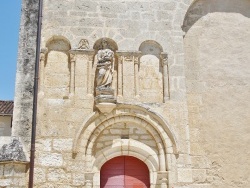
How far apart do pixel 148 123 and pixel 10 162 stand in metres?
2.66

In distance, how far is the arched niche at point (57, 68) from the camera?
7.60 m

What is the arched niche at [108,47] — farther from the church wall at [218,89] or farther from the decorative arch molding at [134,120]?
the church wall at [218,89]

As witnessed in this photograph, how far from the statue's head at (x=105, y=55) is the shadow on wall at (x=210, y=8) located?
182 cm

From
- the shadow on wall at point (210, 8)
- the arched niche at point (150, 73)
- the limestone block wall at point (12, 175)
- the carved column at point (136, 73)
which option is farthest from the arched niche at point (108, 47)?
the limestone block wall at point (12, 175)

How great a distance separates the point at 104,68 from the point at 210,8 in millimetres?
2989

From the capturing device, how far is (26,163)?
695 cm

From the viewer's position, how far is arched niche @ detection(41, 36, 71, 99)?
24.9 ft

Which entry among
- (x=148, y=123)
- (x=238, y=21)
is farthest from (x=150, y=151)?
(x=238, y=21)

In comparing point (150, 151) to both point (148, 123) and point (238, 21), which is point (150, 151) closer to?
point (148, 123)

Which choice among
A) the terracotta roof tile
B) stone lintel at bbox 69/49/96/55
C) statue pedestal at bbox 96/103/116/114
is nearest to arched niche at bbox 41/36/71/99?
stone lintel at bbox 69/49/96/55

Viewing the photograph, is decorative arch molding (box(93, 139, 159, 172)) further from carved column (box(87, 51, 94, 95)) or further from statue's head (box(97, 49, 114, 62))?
statue's head (box(97, 49, 114, 62))

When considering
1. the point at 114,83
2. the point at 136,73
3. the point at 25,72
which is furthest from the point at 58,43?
the point at 136,73

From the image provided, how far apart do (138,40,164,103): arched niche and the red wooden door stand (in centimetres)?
126

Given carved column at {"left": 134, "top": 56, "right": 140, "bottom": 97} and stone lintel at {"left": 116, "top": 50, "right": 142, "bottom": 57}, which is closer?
carved column at {"left": 134, "top": 56, "right": 140, "bottom": 97}
